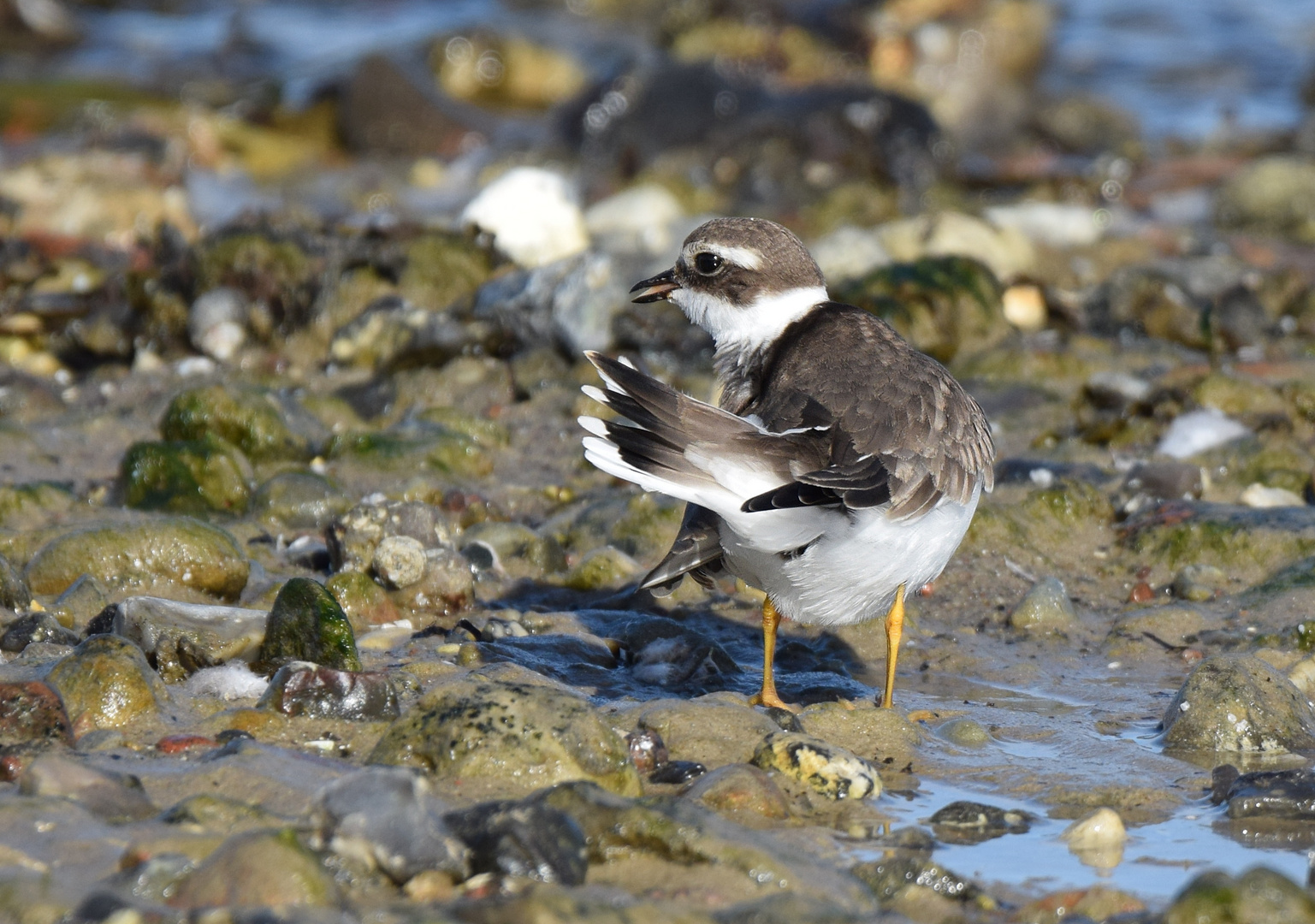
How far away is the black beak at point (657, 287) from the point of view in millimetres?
5746

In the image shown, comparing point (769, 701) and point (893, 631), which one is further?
point (893, 631)

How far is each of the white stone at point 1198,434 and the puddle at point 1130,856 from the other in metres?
3.49

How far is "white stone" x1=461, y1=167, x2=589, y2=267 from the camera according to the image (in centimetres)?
1010

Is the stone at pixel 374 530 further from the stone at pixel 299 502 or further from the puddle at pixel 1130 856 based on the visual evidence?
the puddle at pixel 1130 856

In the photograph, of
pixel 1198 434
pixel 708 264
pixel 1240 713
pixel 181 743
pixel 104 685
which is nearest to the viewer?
pixel 181 743

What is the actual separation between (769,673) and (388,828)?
74.7 inches

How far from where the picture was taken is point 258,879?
313 cm

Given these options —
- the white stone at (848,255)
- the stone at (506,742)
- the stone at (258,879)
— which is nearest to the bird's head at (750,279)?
the stone at (506,742)

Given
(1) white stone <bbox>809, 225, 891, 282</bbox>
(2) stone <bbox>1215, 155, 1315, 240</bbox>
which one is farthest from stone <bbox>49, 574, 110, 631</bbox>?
(2) stone <bbox>1215, 155, 1315, 240</bbox>

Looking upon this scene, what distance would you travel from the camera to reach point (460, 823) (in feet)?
11.5

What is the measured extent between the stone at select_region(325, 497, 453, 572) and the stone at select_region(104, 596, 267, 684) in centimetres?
81

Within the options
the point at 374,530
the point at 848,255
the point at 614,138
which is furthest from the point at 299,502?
the point at 614,138

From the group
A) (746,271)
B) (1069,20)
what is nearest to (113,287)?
(746,271)

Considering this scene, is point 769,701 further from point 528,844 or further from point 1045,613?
point 528,844
